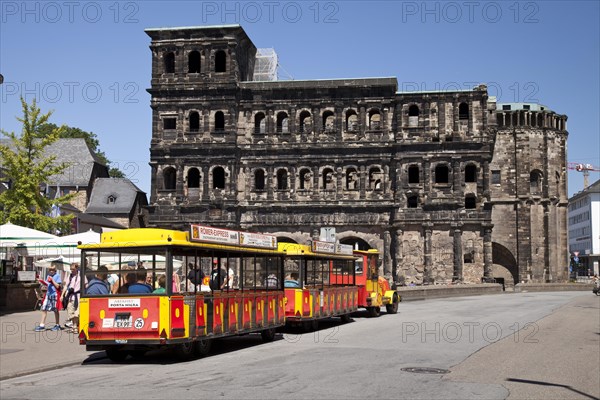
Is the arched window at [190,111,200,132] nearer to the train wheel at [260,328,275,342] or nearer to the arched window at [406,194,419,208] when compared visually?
the arched window at [406,194,419,208]

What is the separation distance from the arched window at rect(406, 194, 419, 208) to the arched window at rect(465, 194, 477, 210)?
381 centimetres

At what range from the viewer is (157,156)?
61.9 metres

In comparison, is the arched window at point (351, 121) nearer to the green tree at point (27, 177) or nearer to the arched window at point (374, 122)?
the arched window at point (374, 122)

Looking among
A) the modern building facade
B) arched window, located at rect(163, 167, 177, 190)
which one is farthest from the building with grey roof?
the modern building facade

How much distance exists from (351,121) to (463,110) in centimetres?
869

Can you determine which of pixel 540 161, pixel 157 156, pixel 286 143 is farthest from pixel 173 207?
pixel 540 161

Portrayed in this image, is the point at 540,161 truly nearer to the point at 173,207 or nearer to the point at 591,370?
the point at 173,207

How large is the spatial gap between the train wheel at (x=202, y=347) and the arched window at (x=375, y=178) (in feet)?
150

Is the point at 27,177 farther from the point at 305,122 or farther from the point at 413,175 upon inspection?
the point at 413,175

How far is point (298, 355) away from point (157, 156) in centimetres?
4685

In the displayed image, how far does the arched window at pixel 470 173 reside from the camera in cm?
6097

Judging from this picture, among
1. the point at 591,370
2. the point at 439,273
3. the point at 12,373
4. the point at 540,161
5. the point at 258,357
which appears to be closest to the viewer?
the point at 12,373

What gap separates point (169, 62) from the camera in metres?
62.8

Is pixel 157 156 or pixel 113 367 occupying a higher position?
pixel 157 156
